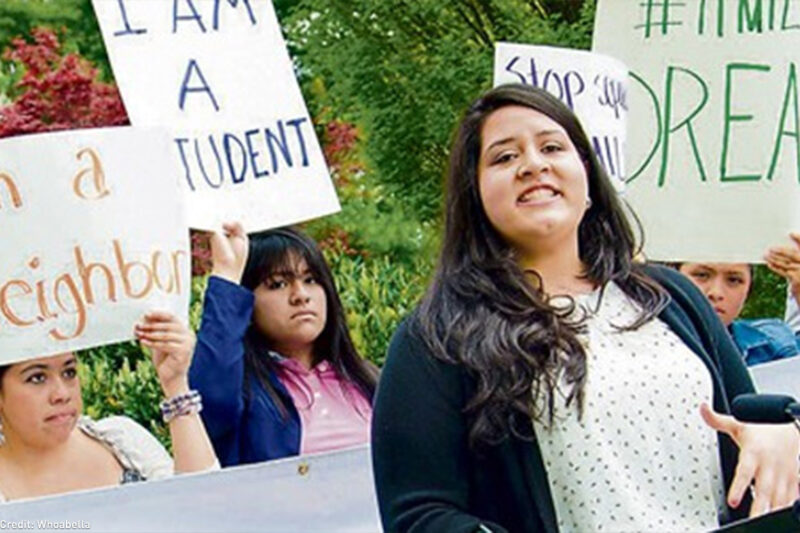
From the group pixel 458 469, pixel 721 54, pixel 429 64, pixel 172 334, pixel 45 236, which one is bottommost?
pixel 458 469

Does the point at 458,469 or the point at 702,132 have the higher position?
the point at 702,132

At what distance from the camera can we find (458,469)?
2137 mm

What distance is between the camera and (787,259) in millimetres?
3896

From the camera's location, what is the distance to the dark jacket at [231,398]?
3.29 m

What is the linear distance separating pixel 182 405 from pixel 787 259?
4.96 feet

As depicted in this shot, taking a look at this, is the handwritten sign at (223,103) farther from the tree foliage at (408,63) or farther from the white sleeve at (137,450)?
the tree foliage at (408,63)

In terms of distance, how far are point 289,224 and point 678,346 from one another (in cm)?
145

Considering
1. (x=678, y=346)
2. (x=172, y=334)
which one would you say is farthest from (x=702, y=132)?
(x=678, y=346)

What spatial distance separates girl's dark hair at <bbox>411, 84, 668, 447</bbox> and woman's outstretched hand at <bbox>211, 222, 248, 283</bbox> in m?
1.09

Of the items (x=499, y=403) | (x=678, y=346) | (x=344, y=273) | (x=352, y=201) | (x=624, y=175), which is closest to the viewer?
(x=499, y=403)

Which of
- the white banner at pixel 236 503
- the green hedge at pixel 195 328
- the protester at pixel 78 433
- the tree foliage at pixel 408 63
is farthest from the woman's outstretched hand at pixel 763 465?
the tree foliage at pixel 408 63

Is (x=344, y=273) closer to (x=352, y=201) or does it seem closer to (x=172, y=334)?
(x=352, y=201)

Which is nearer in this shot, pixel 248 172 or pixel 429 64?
pixel 248 172

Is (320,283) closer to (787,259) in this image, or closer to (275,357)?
(275,357)
